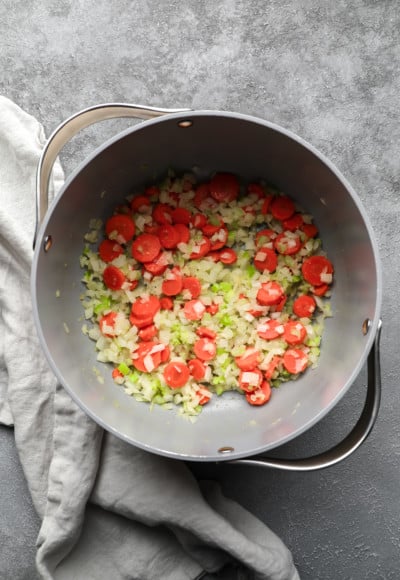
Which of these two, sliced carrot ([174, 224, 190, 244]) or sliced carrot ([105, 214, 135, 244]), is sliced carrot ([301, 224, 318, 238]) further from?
sliced carrot ([105, 214, 135, 244])

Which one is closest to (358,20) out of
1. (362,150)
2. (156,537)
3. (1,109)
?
(362,150)

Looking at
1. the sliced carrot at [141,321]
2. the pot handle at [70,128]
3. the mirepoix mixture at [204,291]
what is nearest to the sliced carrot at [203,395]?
the mirepoix mixture at [204,291]

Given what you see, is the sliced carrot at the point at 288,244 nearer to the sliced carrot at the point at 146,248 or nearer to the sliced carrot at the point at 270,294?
the sliced carrot at the point at 270,294

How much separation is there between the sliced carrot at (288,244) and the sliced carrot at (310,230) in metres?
0.03

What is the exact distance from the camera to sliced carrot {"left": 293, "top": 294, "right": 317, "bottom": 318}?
1.64 m

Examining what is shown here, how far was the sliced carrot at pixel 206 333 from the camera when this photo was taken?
5.33 ft

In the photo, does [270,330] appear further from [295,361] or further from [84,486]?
[84,486]

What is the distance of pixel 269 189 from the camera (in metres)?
1.68

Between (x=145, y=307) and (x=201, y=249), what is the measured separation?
199 millimetres

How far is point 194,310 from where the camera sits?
164cm

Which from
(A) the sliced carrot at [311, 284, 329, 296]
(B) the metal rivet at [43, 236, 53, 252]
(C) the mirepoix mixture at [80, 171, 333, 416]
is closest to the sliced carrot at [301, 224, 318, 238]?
(C) the mirepoix mixture at [80, 171, 333, 416]

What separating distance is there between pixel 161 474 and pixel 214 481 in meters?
0.16

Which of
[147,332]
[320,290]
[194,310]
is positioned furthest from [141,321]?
[320,290]

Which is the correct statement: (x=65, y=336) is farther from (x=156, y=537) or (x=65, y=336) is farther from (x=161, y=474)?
(x=156, y=537)
